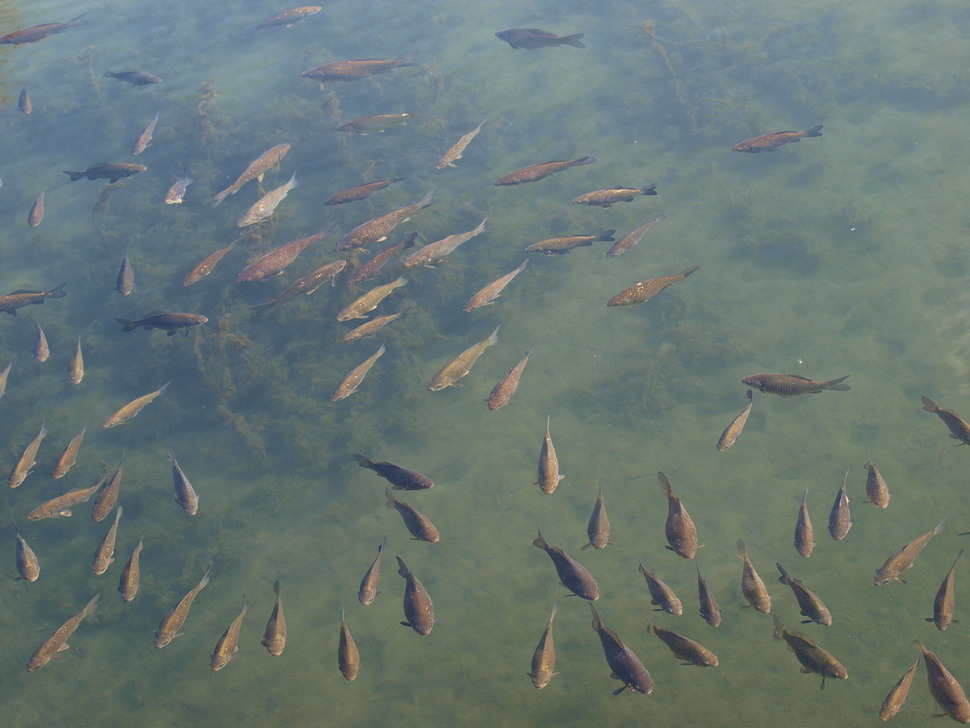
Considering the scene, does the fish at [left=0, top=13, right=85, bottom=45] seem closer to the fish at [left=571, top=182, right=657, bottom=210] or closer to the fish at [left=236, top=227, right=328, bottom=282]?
the fish at [left=236, top=227, right=328, bottom=282]

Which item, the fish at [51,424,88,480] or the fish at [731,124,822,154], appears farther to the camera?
the fish at [731,124,822,154]

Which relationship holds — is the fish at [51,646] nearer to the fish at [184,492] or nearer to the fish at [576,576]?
the fish at [184,492]

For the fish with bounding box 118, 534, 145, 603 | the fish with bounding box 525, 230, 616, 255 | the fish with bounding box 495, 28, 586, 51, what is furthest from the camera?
the fish with bounding box 495, 28, 586, 51

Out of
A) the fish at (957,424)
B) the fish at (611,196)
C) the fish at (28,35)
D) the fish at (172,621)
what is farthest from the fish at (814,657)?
the fish at (28,35)

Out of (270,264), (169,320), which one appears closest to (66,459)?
(169,320)

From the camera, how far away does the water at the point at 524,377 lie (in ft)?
17.3

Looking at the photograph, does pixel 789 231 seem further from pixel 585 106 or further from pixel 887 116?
pixel 585 106

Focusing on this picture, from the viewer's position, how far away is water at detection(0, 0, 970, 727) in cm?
527

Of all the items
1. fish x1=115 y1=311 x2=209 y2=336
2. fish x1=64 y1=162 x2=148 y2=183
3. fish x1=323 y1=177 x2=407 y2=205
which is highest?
fish x1=64 y1=162 x2=148 y2=183

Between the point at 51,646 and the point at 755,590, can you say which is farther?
the point at 51,646

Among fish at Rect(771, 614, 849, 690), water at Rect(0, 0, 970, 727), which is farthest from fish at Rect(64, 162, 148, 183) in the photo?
fish at Rect(771, 614, 849, 690)

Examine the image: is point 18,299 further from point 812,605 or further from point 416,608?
point 812,605

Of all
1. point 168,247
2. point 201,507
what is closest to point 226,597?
point 201,507

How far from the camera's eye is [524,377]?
24.7 ft
